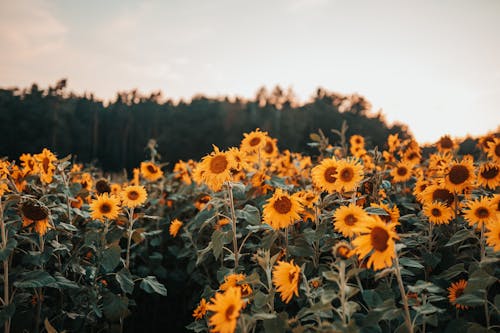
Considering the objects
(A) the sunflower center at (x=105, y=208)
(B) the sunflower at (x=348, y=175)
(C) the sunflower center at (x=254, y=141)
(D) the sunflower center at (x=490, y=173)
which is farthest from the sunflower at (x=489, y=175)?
(A) the sunflower center at (x=105, y=208)

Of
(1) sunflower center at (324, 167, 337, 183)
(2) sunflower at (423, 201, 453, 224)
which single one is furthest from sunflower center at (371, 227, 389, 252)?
(2) sunflower at (423, 201, 453, 224)

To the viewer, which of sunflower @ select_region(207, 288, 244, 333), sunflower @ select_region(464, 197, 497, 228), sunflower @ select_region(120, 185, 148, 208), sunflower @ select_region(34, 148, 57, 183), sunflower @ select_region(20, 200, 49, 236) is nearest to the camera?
sunflower @ select_region(207, 288, 244, 333)

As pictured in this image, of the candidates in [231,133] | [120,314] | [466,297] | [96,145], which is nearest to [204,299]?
[120,314]

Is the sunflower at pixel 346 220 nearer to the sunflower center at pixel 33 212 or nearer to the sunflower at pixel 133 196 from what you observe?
the sunflower at pixel 133 196

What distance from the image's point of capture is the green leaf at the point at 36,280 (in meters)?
2.68

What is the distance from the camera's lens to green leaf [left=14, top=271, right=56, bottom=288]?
2.68m

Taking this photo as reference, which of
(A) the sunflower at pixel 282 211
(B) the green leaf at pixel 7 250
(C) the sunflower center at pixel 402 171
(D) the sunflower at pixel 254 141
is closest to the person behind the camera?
(B) the green leaf at pixel 7 250

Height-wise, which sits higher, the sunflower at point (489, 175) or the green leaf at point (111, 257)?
the sunflower at point (489, 175)

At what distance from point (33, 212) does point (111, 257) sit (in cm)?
75

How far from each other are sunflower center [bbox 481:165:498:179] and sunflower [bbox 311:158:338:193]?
138cm

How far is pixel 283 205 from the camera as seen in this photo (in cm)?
279

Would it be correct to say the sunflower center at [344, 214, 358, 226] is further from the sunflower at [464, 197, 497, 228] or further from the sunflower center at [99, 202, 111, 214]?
the sunflower center at [99, 202, 111, 214]

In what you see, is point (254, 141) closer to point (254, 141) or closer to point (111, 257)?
point (254, 141)

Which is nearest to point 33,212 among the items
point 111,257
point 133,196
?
point 111,257
